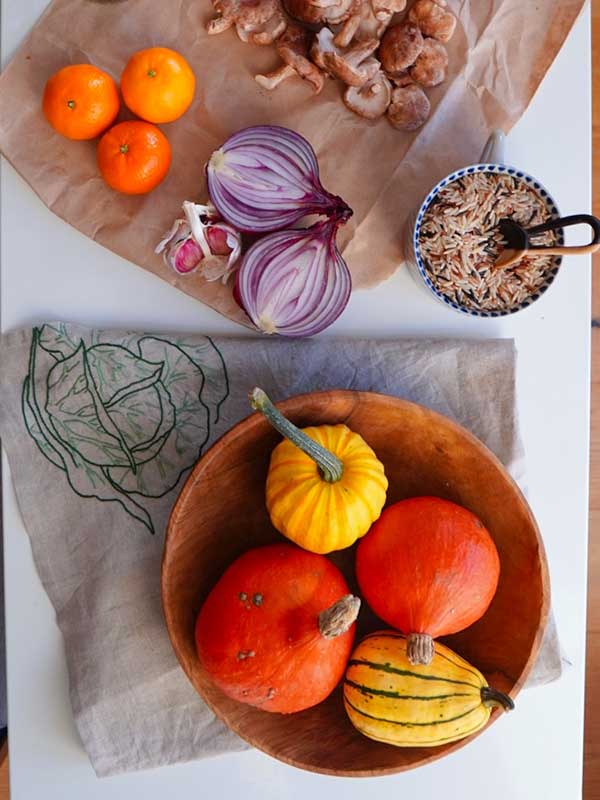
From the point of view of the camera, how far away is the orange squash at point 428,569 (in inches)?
28.3

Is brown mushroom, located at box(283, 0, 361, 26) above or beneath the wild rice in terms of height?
above

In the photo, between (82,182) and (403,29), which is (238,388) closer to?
(82,182)

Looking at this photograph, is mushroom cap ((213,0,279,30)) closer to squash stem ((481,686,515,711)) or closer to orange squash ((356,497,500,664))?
orange squash ((356,497,500,664))

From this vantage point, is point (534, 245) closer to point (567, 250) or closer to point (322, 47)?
point (567, 250)

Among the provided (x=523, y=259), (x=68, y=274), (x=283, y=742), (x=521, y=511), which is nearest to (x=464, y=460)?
(x=521, y=511)

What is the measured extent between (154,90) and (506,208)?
0.39 m

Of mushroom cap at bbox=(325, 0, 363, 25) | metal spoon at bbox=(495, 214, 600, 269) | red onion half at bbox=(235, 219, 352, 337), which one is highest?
mushroom cap at bbox=(325, 0, 363, 25)

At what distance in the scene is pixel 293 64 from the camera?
847mm

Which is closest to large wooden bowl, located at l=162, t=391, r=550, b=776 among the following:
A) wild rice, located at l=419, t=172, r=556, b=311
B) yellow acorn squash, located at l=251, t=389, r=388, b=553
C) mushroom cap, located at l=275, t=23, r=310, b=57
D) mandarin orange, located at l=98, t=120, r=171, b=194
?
yellow acorn squash, located at l=251, t=389, r=388, b=553

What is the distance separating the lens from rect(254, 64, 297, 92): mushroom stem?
33.5 inches

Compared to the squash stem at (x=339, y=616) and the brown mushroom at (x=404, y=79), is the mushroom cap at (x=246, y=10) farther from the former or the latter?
the squash stem at (x=339, y=616)

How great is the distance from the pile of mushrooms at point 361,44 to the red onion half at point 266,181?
0.08m

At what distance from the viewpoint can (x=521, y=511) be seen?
0.78m

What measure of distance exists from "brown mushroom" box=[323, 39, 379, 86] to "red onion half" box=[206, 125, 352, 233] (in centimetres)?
9
